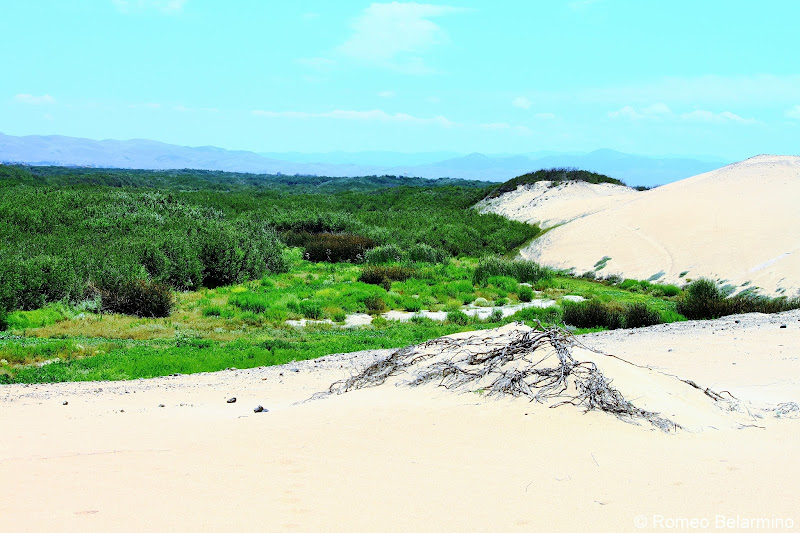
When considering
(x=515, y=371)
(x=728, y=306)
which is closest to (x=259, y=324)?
(x=515, y=371)

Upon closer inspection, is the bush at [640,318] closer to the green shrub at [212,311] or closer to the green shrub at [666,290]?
the green shrub at [666,290]

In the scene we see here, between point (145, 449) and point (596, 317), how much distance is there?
12413 millimetres

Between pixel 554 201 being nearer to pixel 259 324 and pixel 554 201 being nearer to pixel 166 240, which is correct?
pixel 166 240

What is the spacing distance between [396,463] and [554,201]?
1601 inches

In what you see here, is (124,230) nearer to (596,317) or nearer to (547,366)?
(596,317)

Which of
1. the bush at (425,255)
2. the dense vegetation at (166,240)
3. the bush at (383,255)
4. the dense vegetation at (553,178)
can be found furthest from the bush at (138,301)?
the dense vegetation at (553,178)

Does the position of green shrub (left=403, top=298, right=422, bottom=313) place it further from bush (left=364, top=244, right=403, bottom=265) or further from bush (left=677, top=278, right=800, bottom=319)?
bush (left=364, top=244, right=403, bottom=265)

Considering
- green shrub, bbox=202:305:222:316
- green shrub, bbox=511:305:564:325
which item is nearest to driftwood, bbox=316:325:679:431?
green shrub, bbox=511:305:564:325

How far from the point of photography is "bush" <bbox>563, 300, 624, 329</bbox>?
50.3 ft

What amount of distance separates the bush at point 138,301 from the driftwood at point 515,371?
9260 millimetres

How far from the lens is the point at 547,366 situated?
6547mm

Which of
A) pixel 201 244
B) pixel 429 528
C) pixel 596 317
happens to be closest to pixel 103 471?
pixel 429 528

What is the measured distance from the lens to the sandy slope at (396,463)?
3.87m

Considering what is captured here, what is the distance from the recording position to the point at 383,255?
2786 centimetres
